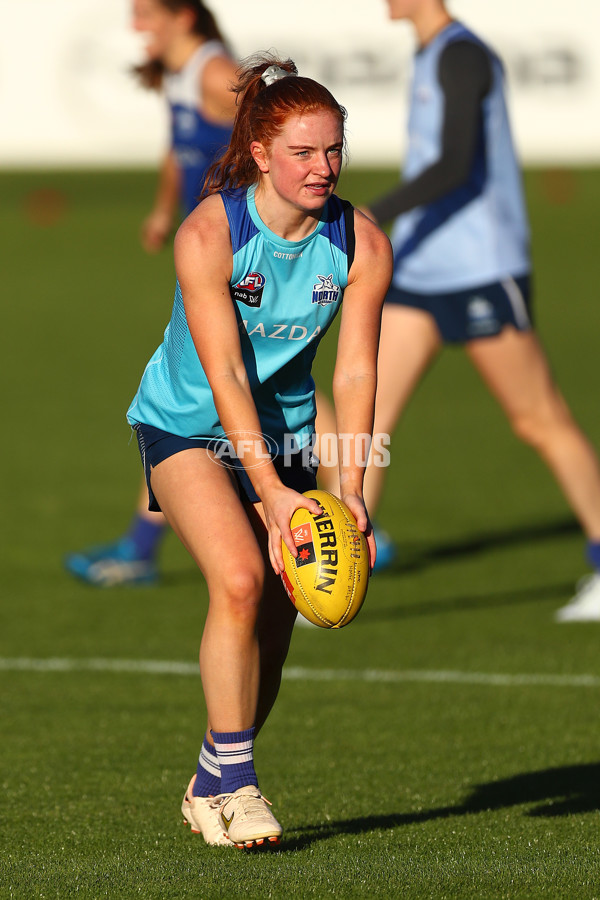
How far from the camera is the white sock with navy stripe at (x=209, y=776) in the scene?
4.11 metres

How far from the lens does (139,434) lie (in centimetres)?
434

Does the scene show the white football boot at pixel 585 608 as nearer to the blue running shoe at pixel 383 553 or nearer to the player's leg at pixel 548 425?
the player's leg at pixel 548 425

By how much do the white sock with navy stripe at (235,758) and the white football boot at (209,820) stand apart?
6 cm

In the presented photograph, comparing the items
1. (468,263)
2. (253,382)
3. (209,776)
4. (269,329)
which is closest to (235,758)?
(209,776)

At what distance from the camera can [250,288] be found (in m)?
4.03

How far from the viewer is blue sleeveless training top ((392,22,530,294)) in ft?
23.1

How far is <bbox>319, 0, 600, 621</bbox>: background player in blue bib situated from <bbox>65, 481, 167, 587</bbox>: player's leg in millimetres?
1153

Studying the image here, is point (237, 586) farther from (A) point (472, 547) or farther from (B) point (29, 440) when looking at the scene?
(B) point (29, 440)

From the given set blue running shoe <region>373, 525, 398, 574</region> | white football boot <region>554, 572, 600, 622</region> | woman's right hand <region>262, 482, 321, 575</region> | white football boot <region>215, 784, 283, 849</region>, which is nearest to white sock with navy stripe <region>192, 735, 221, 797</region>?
white football boot <region>215, 784, 283, 849</region>

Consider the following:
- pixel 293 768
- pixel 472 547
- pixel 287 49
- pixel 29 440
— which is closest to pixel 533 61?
pixel 287 49

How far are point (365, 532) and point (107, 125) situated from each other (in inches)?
1050

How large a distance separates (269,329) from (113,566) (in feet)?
12.8

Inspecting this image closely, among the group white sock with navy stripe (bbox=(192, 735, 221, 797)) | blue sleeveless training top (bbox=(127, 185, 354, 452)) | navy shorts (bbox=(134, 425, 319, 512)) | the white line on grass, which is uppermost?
blue sleeveless training top (bbox=(127, 185, 354, 452))

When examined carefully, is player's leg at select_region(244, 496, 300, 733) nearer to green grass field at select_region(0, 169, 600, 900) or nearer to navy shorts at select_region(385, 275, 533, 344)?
green grass field at select_region(0, 169, 600, 900)
